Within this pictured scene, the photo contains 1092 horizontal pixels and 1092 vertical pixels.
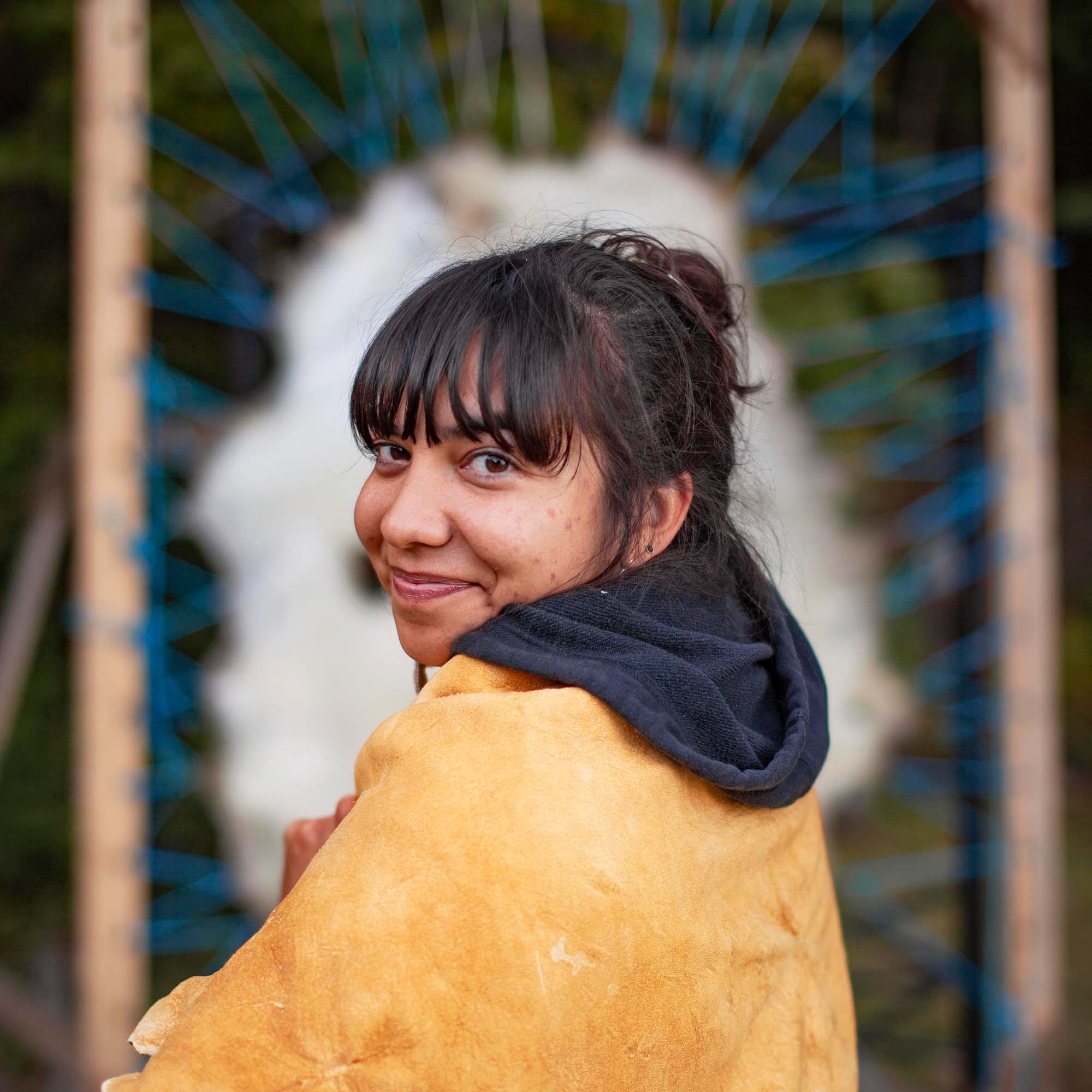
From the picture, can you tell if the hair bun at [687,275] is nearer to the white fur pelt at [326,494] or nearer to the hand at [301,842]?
the hand at [301,842]

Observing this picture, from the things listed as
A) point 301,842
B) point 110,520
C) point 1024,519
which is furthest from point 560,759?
point 1024,519

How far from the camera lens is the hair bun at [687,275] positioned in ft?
2.84

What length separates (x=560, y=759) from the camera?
68cm

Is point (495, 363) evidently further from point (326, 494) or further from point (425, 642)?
point (326, 494)

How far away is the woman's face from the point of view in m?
0.75

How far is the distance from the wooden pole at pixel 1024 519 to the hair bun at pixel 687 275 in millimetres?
1911

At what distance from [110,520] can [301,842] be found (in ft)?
3.71

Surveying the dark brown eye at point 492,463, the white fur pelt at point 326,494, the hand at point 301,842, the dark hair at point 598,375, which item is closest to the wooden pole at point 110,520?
the white fur pelt at point 326,494

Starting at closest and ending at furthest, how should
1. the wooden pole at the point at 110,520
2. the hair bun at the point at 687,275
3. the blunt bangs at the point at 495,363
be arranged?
the blunt bangs at the point at 495,363 < the hair bun at the point at 687,275 < the wooden pole at the point at 110,520

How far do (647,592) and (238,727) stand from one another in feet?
5.76

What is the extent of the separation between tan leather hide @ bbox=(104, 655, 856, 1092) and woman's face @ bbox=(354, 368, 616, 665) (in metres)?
0.06

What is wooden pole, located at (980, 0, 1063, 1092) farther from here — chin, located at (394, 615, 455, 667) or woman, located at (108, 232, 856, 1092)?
chin, located at (394, 615, 455, 667)

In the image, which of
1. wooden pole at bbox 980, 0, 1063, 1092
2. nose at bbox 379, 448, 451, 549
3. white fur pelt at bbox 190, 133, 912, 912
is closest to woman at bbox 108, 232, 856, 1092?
nose at bbox 379, 448, 451, 549

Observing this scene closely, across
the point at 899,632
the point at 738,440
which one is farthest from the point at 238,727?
the point at 899,632
